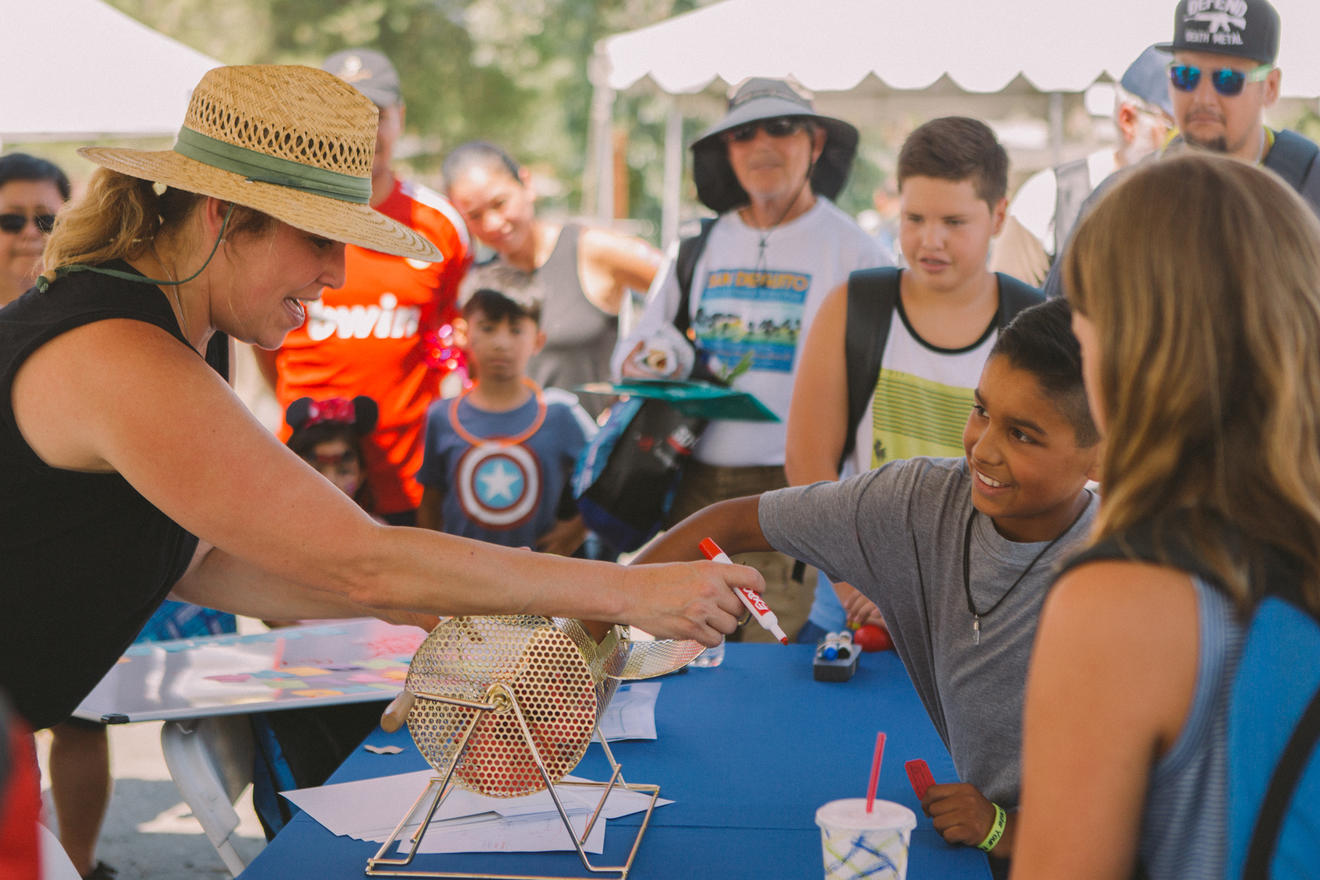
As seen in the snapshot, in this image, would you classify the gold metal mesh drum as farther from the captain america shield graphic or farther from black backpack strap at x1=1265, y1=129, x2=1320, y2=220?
black backpack strap at x1=1265, y1=129, x2=1320, y2=220

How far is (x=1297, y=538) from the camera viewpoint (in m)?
1.02

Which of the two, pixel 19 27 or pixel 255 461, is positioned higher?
pixel 19 27

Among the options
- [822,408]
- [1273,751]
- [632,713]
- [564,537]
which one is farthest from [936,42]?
[1273,751]

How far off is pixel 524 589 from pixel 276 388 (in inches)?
112

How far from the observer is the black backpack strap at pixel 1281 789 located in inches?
38.4

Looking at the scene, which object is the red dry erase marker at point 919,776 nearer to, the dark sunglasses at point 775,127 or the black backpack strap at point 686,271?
the black backpack strap at point 686,271

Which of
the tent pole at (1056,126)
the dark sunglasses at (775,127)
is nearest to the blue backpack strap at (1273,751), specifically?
the dark sunglasses at (775,127)

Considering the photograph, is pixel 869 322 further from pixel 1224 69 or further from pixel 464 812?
pixel 464 812

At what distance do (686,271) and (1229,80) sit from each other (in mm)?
1547

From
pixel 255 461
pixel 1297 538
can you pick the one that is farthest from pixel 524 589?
pixel 1297 538

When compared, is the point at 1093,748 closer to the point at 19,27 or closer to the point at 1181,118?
the point at 1181,118

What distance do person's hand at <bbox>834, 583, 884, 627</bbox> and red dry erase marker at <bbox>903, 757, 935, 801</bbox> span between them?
29.3 inches

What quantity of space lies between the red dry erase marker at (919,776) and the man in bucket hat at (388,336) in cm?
254

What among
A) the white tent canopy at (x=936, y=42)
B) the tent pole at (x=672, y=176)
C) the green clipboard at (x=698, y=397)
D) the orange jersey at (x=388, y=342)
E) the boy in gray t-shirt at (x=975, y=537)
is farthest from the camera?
the tent pole at (x=672, y=176)
